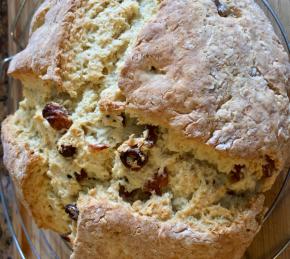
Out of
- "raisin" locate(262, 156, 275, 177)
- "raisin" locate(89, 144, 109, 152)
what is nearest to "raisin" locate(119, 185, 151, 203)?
"raisin" locate(89, 144, 109, 152)

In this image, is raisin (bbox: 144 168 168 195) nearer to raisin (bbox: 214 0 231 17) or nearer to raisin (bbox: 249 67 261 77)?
raisin (bbox: 249 67 261 77)

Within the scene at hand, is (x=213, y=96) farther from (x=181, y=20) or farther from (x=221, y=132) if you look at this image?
(x=181, y=20)

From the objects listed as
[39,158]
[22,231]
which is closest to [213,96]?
[39,158]

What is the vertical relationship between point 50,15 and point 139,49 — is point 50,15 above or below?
above

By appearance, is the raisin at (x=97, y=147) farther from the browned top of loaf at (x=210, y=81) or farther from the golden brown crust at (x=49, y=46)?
the golden brown crust at (x=49, y=46)

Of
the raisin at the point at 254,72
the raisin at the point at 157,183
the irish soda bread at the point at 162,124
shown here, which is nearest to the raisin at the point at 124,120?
the irish soda bread at the point at 162,124

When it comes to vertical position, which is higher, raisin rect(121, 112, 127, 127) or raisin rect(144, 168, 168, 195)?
raisin rect(121, 112, 127, 127)
